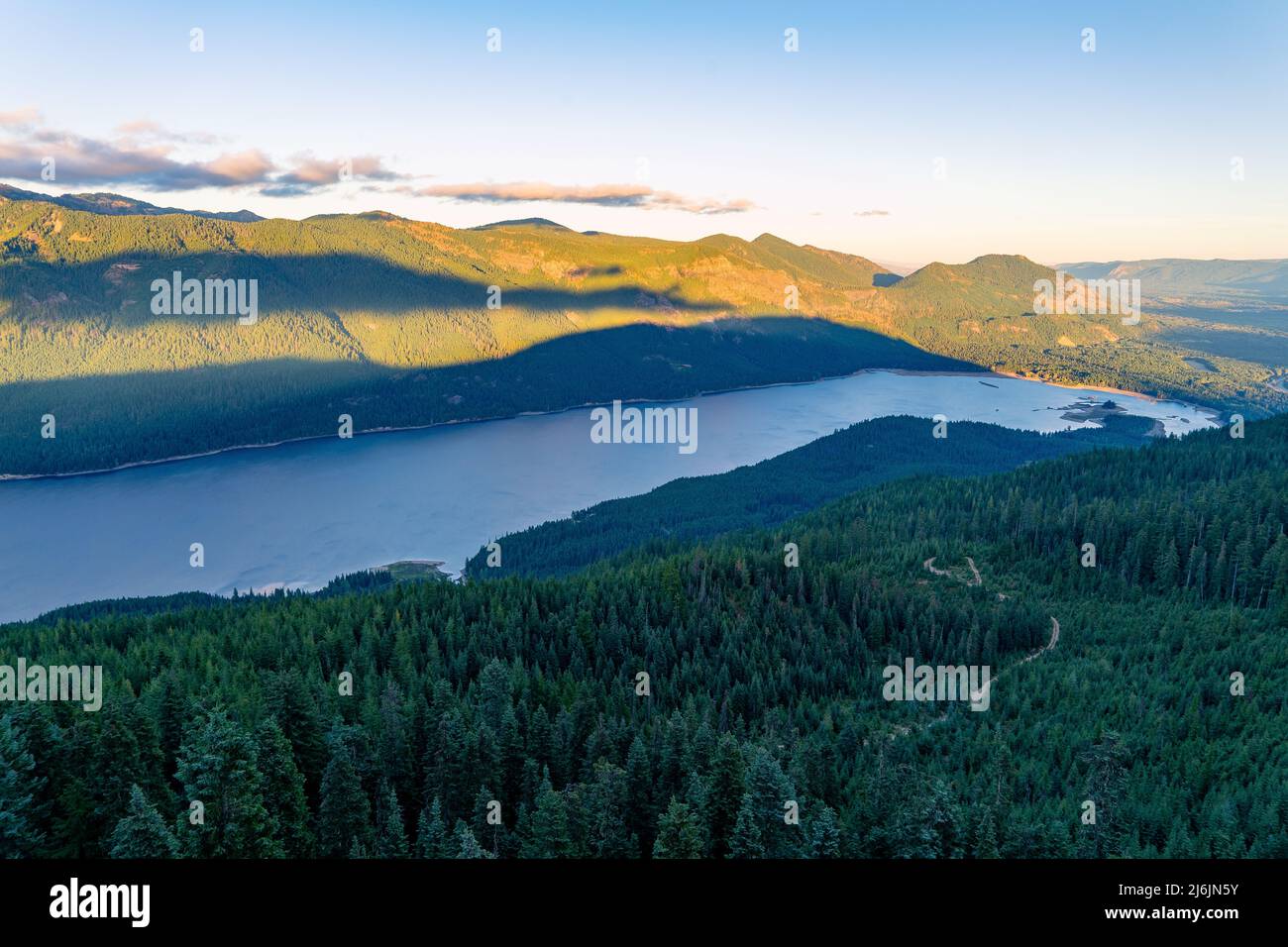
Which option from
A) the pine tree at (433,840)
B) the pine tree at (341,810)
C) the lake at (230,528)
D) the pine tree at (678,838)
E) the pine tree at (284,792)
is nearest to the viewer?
the pine tree at (678,838)

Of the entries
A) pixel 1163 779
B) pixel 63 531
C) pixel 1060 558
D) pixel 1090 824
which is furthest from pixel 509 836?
pixel 63 531

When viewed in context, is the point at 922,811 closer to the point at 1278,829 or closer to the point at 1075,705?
the point at 1278,829

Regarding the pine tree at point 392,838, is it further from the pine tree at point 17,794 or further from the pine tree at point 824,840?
the pine tree at point 824,840

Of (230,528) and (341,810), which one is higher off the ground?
(341,810)

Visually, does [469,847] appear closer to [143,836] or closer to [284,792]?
[284,792]

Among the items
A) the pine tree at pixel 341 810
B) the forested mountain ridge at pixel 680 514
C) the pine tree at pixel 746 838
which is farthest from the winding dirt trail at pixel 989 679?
the forested mountain ridge at pixel 680 514

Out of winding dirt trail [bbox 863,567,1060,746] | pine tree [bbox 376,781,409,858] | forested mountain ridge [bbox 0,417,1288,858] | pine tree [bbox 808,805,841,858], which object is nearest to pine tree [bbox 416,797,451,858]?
forested mountain ridge [bbox 0,417,1288,858]

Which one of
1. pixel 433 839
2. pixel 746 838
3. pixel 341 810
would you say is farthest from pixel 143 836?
pixel 746 838

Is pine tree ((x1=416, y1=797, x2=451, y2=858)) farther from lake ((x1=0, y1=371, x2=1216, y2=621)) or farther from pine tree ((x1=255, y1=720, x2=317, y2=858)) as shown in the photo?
lake ((x1=0, y1=371, x2=1216, y2=621))
